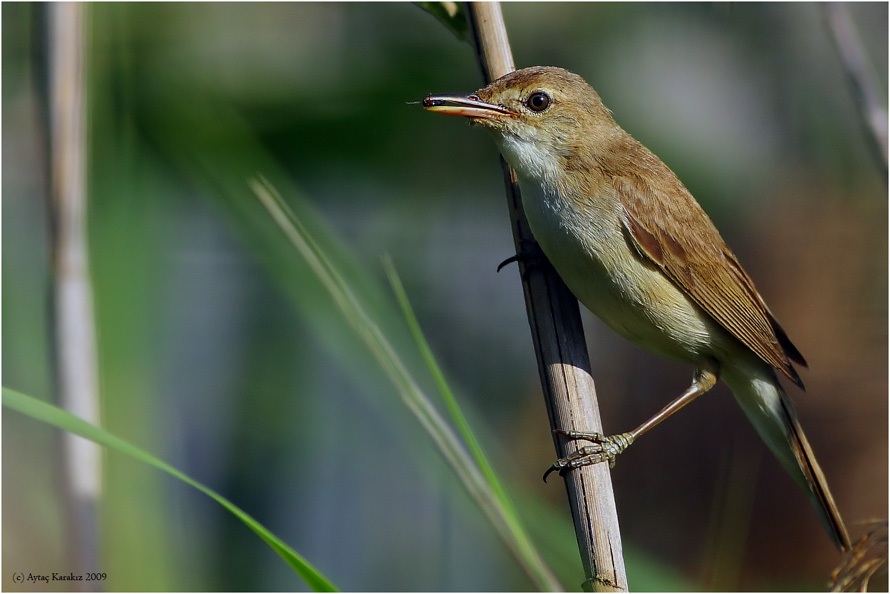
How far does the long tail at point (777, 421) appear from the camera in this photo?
242cm

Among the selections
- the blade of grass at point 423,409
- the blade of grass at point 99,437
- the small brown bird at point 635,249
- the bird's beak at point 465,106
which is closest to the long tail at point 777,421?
the small brown bird at point 635,249

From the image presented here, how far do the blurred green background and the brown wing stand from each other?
40 cm

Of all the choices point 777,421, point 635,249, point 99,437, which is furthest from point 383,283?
point 99,437

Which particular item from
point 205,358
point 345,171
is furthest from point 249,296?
point 345,171

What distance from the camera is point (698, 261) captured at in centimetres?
236

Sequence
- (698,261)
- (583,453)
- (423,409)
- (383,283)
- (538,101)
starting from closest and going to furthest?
1. (423,409)
2. (583,453)
3. (538,101)
4. (698,261)
5. (383,283)

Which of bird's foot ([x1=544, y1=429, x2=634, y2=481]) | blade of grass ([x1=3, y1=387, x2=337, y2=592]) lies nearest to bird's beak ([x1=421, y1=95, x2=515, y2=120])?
bird's foot ([x1=544, y1=429, x2=634, y2=481])

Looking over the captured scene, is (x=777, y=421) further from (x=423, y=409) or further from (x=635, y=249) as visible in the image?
(x=423, y=409)

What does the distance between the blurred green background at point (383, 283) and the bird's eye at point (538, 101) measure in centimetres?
63

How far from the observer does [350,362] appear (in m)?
2.20

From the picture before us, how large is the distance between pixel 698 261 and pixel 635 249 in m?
0.24

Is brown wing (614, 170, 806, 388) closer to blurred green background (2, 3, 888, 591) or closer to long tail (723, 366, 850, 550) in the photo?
long tail (723, 366, 850, 550)

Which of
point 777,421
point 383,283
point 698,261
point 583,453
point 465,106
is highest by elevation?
point 383,283

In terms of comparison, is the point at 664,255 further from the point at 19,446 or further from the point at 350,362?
the point at 19,446
